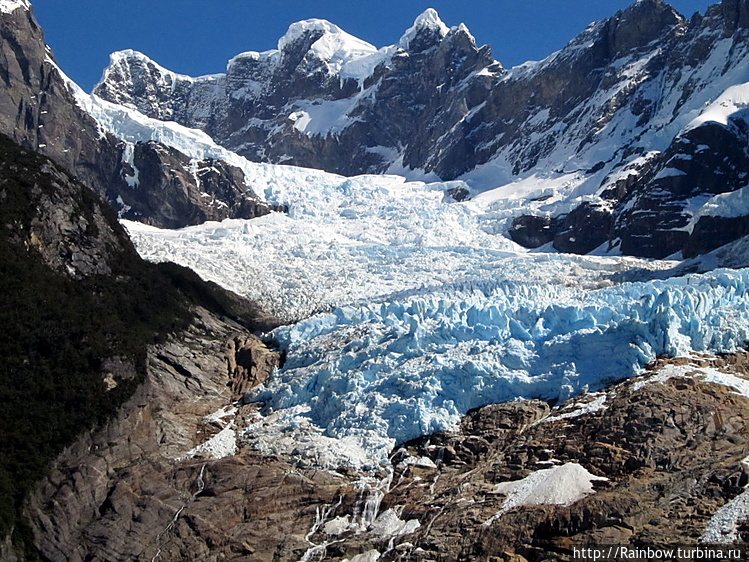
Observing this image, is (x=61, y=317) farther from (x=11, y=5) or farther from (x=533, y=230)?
(x=11, y=5)

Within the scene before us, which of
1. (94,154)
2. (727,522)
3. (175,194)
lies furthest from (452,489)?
(94,154)

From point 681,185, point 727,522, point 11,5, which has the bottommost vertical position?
point 727,522

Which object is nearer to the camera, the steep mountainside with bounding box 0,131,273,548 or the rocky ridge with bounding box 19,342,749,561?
the rocky ridge with bounding box 19,342,749,561

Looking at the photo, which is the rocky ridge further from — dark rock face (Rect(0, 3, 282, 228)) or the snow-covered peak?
the snow-covered peak

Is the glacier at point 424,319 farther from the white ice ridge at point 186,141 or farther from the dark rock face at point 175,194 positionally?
the white ice ridge at point 186,141

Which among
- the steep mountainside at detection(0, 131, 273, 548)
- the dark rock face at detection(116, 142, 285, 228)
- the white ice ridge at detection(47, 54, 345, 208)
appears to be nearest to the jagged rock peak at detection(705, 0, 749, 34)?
the white ice ridge at detection(47, 54, 345, 208)

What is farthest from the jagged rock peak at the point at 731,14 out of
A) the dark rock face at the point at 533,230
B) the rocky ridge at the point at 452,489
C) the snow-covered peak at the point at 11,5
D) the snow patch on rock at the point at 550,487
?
the snow patch on rock at the point at 550,487
